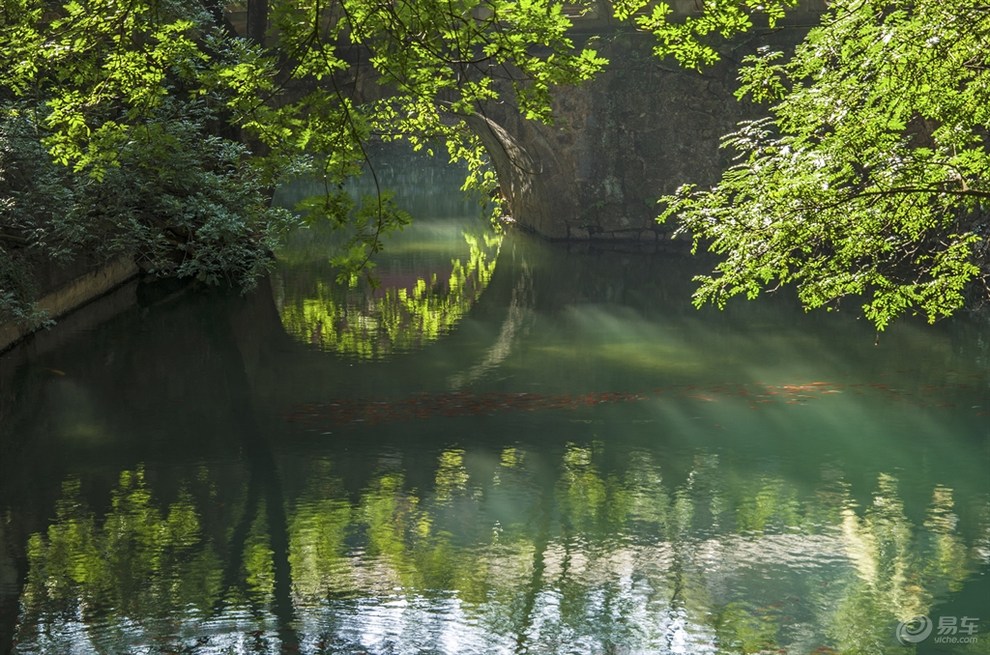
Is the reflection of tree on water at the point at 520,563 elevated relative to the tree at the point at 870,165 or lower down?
lower down

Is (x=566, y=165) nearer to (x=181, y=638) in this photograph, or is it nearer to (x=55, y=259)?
(x=55, y=259)

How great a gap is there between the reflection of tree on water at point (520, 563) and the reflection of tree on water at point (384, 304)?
5596 mm

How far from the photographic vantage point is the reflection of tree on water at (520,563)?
7.75 m

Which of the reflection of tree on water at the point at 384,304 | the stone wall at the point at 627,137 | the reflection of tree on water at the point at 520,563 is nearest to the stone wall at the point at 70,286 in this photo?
the reflection of tree on water at the point at 384,304

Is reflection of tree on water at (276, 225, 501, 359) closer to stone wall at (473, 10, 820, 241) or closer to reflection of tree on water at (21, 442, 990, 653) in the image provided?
stone wall at (473, 10, 820, 241)

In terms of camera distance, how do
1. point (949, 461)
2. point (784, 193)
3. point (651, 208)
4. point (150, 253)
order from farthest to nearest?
point (651, 208), point (150, 253), point (949, 461), point (784, 193)

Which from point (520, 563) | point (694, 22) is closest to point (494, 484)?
point (520, 563)

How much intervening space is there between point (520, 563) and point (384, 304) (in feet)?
36.2

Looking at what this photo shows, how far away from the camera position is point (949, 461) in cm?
1132

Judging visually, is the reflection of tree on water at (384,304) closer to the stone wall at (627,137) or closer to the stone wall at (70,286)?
the stone wall at (627,137)

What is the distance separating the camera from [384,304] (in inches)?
773

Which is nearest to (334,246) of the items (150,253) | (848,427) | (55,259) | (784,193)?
(150,253)

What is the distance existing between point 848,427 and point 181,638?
6910 millimetres

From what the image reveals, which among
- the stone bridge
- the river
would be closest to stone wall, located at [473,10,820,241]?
the stone bridge
